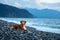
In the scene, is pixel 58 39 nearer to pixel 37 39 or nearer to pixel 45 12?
pixel 37 39

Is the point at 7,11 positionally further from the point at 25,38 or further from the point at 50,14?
the point at 25,38

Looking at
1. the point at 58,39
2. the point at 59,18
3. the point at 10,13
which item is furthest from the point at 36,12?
the point at 58,39

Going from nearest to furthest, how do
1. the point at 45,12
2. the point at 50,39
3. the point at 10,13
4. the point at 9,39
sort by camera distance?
the point at 9,39
the point at 50,39
the point at 45,12
the point at 10,13

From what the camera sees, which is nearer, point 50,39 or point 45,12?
point 50,39

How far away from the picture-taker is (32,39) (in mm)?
2740

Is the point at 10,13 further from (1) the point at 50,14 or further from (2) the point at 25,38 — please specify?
(2) the point at 25,38

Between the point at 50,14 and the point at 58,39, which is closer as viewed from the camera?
the point at 58,39

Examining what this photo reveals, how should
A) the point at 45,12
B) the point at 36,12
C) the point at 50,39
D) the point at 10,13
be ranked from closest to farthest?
the point at 50,39 → the point at 36,12 → the point at 45,12 → the point at 10,13

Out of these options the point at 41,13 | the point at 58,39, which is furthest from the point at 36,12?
the point at 58,39

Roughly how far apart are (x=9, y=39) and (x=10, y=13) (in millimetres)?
5187

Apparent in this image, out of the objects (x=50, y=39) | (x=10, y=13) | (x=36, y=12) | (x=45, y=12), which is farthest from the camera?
(x=10, y=13)

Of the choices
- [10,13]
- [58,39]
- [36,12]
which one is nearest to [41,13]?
[36,12]

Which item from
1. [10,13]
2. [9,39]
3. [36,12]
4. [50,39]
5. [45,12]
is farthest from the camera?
[10,13]

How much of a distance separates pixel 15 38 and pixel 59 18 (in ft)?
13.1
